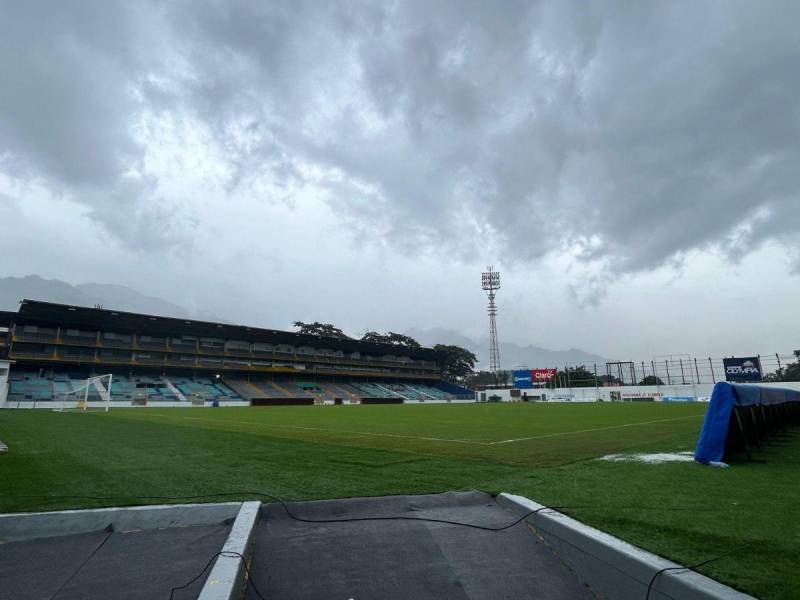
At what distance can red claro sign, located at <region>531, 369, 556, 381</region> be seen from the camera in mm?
71425

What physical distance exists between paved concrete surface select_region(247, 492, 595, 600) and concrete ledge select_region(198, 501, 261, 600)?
120 millimetres

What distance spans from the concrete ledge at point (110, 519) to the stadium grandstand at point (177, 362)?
127 feet

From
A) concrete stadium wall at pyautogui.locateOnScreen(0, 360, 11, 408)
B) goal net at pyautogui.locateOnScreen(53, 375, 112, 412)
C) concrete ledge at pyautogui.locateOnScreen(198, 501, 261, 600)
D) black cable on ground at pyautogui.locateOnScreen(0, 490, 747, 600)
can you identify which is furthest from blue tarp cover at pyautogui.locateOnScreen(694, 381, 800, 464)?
concrete stadium wall at pyautogui.locateOnScreen(0, 360, 11, 408)

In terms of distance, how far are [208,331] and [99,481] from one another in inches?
2321

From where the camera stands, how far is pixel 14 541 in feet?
12.1

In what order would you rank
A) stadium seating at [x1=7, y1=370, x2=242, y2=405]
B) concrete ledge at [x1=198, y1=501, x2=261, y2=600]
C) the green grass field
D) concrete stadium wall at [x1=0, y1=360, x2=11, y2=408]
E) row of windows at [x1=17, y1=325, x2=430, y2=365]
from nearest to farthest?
concrete ledge at [x1=198, y1=501, x2=261, y2=600]
the green grass field
concrete stadium wall at [x1=0, y1=360, x2=11, y2=408]
stadium seating at [x1=7, y1=370, x2=242, y2=405]
row of windows at [x1=17, y1=325, x2=430, y2=365]

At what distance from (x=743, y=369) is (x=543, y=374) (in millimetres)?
27124

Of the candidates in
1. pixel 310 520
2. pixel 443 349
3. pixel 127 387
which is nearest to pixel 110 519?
pixel 310 520

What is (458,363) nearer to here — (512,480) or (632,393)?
(632,393)

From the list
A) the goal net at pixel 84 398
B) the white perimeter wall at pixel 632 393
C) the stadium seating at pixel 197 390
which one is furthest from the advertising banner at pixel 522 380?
the goal net at pixel 84 398

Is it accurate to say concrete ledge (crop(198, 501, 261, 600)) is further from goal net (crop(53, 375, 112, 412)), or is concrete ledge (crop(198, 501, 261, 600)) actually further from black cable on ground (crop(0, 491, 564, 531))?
goal net (crop(53, 375, 112, 412))

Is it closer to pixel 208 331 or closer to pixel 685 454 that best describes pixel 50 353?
pixel 208 331

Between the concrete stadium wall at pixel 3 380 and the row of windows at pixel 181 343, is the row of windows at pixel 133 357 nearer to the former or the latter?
the row of windows at pixel 181 343

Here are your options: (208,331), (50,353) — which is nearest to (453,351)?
(208,331)
